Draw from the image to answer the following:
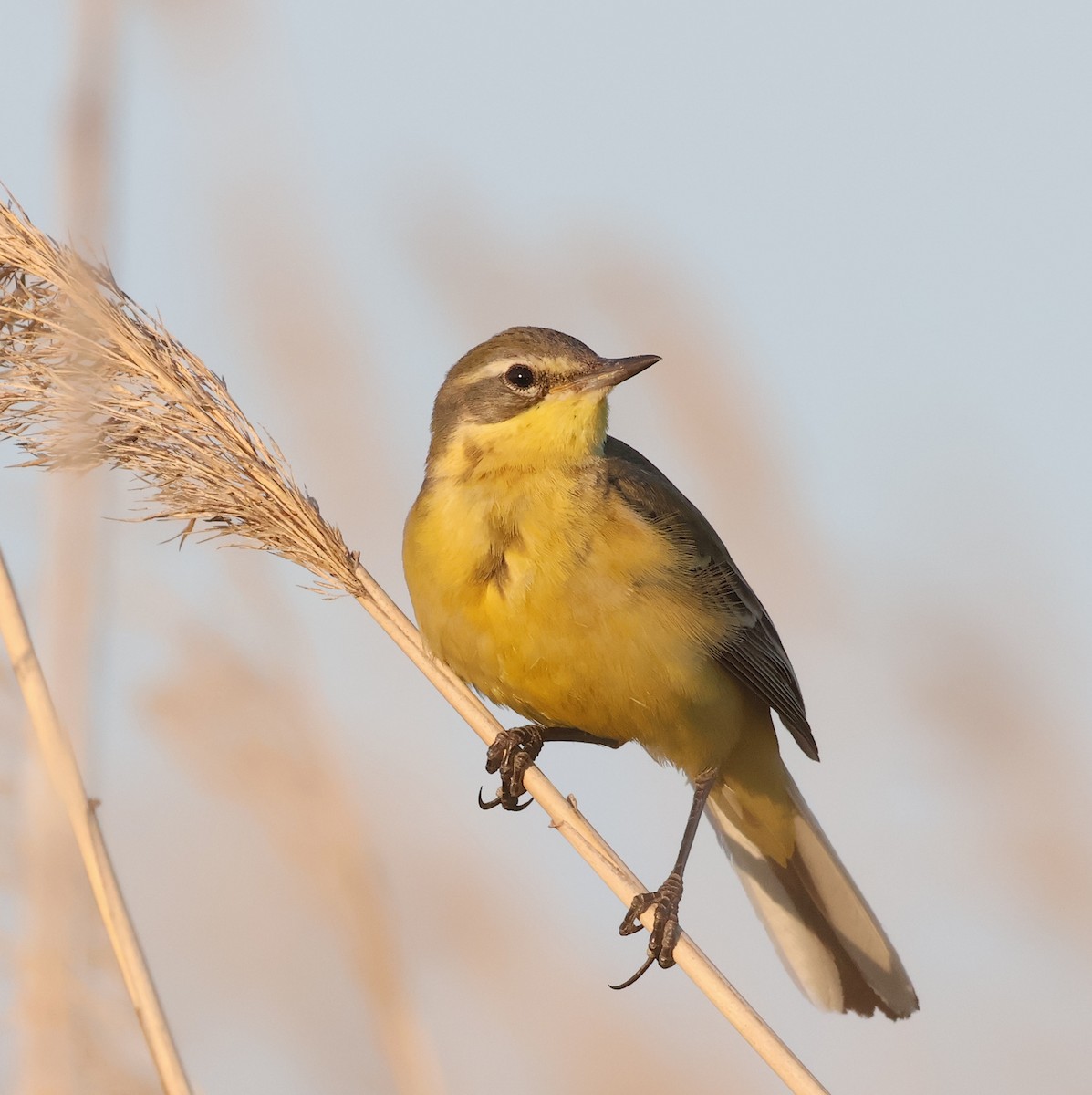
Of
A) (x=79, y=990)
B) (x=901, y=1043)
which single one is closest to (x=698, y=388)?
(x=901, y=1043)

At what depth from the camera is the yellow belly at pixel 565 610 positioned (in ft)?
13.7

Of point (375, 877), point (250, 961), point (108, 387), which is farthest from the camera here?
point (250, 961)

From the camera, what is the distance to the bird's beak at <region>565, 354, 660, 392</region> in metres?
4.64

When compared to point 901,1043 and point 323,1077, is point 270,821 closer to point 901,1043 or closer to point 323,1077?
point 323,1077

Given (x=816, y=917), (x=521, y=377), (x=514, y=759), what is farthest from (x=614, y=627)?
(x=816, y=917)

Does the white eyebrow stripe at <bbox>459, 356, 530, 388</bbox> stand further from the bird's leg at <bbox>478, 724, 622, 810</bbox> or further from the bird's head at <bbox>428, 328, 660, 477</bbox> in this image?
the bird's leg at <bbox>478, 724, 622, 810</bbox>

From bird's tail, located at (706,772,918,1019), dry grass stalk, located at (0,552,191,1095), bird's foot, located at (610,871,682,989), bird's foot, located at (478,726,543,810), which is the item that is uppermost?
dry grass stalk, located at (0,552,191,1095)

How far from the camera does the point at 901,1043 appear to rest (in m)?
5.04

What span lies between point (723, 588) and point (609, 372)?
0.82m

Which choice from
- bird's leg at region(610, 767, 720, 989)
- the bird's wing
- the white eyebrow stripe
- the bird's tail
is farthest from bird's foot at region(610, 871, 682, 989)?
the white eyebrow stripe

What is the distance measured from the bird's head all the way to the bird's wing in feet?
0.60

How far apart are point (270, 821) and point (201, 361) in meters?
1.24

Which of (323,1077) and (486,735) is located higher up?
(486,735)

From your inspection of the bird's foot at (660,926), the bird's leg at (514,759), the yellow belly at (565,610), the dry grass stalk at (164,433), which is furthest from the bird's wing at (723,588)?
the dry grass stalk at (164,433)
